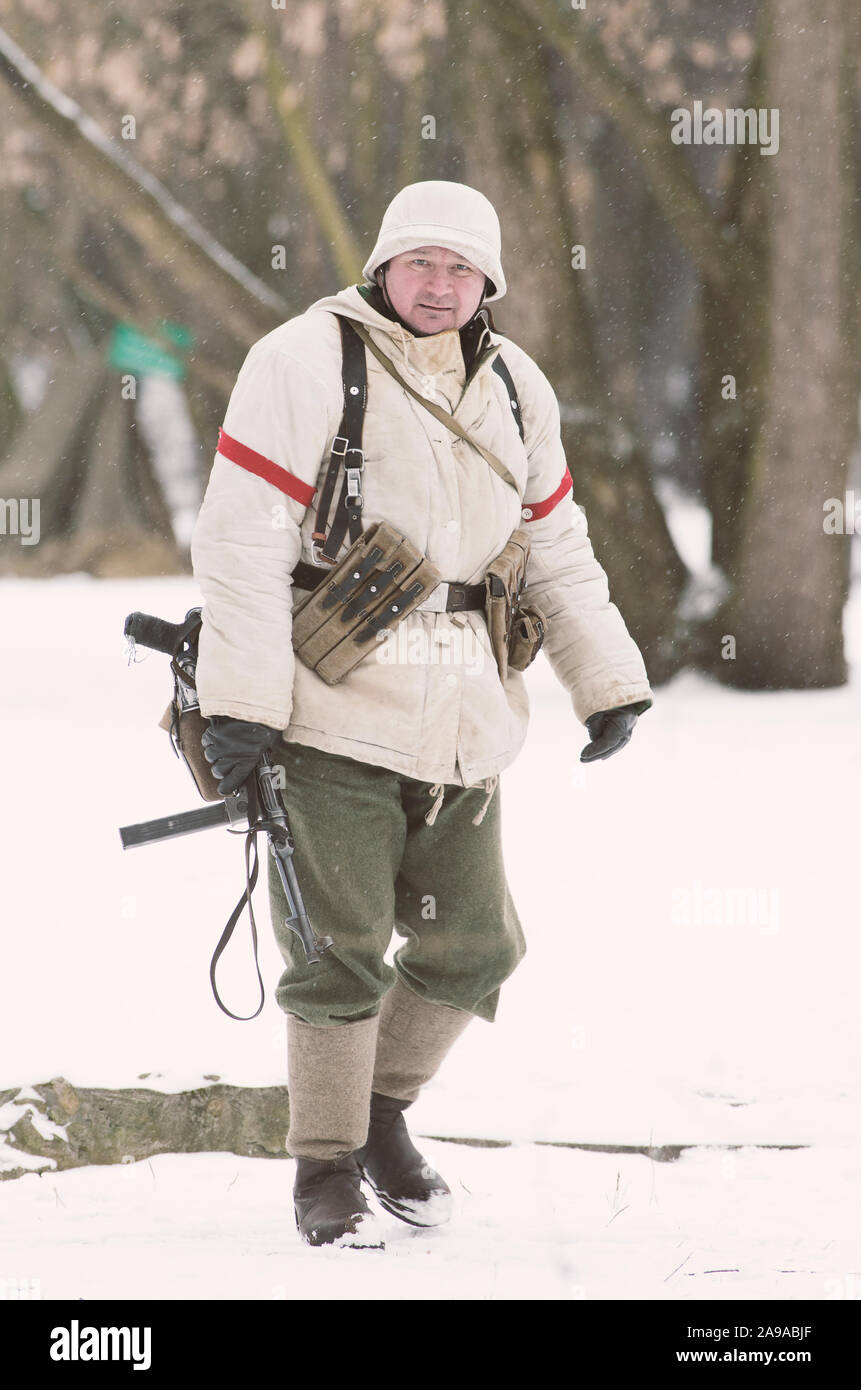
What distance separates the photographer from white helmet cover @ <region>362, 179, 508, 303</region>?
2719mm

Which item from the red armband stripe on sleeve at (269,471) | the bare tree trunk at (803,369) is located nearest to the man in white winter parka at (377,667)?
the red armband stripe on sleeve at (269,471)

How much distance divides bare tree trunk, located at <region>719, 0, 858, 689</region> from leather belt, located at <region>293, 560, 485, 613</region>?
6427 millimetres

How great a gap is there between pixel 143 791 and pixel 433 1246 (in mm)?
4265

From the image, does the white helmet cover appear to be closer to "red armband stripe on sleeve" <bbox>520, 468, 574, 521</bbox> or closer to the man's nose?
the man's nose

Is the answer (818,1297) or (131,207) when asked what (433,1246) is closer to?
(818,1297)

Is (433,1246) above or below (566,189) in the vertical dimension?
below

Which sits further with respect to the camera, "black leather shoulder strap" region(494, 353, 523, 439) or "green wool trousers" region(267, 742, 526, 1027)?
"black leather shoulder strap" region(494, 353, 523, 439)

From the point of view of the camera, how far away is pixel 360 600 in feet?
8.73

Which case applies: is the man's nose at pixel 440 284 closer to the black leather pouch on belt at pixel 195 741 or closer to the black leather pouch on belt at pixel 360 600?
the black leather pouch on belt at pixel 360 600

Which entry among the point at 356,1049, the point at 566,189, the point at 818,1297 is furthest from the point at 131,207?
the point at 818,1297

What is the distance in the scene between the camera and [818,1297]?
8.75 ft

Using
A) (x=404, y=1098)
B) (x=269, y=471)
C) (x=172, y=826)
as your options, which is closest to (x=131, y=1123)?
(x=404, y=1098)

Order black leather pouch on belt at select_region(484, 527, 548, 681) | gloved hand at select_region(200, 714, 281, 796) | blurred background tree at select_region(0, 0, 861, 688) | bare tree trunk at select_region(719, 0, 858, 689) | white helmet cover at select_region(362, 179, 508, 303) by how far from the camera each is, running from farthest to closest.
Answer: blurred background tree at select_region(0, 0, 861, 688) < bare tree trunk at select_region(719, 0, 858, 689) < black leather pouch on belt at select_region(484, 527, 548, 681) < white helmet cover at select_region(362, 179, 508, 303) < gloved hand at select_region(200, 714, 281, 796)

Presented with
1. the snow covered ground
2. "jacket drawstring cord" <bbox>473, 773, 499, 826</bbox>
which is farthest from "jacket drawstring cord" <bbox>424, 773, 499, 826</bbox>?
the snow covered ground
